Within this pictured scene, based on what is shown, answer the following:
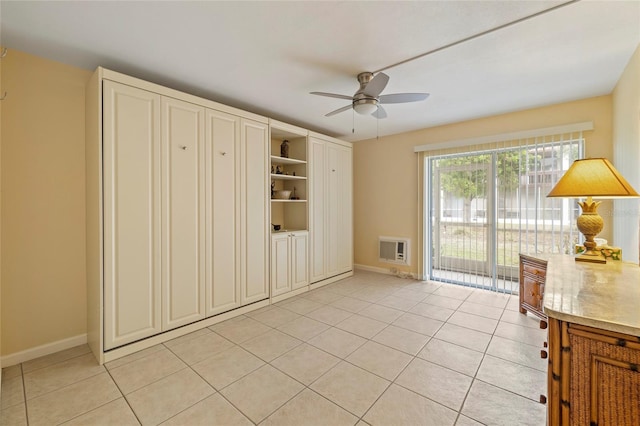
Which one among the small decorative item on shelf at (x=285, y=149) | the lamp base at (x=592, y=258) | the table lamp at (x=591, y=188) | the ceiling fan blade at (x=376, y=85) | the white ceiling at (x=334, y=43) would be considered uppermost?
the white ceiling at (x=334, y=43)

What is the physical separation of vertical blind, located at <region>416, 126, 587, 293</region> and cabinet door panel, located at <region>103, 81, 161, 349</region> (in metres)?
3.90

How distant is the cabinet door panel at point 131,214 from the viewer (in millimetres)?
2221

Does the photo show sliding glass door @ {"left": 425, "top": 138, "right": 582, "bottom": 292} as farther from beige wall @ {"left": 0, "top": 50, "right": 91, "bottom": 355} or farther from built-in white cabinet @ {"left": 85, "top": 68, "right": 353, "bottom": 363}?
beige wall @ {"left": 0, "top": 50, "right": 91, "bottom": 355}

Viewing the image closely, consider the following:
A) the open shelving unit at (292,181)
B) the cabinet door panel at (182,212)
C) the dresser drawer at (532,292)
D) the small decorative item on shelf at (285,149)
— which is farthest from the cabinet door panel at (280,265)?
the dresser drawer at (532,292)

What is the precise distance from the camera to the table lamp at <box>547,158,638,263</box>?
1.76m

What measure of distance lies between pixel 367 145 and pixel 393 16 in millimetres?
3462

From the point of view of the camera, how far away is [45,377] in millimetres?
1999

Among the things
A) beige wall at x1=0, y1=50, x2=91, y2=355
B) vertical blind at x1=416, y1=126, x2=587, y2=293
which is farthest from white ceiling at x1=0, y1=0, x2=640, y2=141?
vertical blind at x1=416, y1=126, x2=587, y2=293

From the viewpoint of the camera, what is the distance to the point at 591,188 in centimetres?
182

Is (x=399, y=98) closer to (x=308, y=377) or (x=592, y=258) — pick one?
(x=592, y=258)

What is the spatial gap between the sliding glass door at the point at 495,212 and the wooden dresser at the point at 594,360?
273 centimetres

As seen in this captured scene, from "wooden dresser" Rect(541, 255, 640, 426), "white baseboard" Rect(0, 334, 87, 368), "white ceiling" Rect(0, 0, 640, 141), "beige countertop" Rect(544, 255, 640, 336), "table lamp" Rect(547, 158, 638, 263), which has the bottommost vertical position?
"white baseboard" Rect(0, 334, 87, 368)

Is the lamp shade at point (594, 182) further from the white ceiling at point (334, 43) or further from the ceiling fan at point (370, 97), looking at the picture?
the ceiling fan at point (370, 97)

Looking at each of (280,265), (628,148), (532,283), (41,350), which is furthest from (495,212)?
(41,350)
